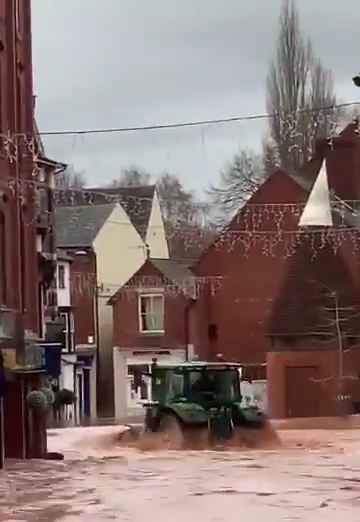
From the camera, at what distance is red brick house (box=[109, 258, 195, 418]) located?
61.2 metres

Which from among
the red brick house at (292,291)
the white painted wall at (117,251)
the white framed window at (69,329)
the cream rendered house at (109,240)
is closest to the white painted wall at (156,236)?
the cream rendered house at (109,240)

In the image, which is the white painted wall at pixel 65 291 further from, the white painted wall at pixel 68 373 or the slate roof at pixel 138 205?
the slate roof at pixel 138 205

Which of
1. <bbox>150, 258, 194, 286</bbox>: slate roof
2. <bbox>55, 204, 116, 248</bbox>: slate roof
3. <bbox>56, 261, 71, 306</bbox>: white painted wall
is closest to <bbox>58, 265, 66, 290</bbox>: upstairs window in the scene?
<bbox>56, 261, 71, 306</bbox>: white painted wall

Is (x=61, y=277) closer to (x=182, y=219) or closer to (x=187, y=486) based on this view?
(x=182, y=219)

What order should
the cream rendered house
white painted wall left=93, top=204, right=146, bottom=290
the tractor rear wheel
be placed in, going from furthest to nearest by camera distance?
white painted wall left=93, top=204, right=146, bottom=290 < the cream rendered house < the tractor rear wheel

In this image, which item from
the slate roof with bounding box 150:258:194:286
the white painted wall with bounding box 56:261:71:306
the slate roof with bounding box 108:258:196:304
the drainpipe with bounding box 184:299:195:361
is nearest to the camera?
the slate roof with bounding box 108:258:196:304

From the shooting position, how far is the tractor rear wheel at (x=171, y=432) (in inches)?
1304

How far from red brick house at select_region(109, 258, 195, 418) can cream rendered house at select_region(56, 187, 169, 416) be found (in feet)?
5.88

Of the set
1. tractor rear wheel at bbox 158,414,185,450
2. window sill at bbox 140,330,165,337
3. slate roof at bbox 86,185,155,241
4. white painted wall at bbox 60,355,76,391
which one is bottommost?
tractor rear wheel at bbox 158,414,185,450

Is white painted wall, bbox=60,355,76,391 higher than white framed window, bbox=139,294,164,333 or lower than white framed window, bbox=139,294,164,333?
lower

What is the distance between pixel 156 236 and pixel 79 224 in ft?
27.8

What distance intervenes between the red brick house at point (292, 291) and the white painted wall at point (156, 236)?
15733 millimetres

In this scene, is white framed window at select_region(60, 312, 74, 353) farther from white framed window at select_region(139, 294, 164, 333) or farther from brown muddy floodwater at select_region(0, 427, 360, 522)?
brown muddy floodwater at select_region(0, 427, 360, 522)

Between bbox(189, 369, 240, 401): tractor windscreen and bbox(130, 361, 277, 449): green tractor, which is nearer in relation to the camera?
bbox(130, 361, 277, 449): green tractor
